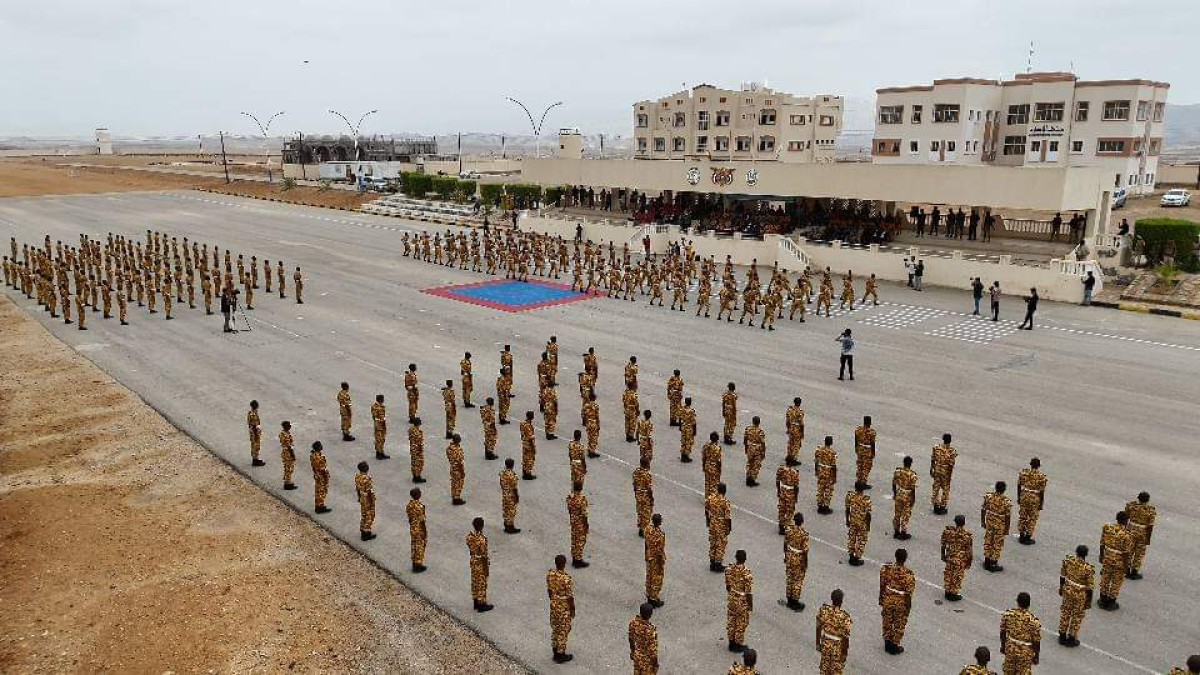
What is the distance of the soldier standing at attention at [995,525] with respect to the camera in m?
11.4

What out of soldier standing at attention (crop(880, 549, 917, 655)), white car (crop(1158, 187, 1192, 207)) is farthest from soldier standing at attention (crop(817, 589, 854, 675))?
white car (crop(1158, 187, 1192, 207))

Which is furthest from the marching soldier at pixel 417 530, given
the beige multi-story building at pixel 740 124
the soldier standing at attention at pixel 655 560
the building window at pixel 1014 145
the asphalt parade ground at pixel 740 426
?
the beige multi-story building at pixel 740 124

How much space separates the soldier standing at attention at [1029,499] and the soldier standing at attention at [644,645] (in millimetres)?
6690

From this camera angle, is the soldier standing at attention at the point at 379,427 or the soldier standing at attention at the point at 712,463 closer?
the soldier standing at attention at the point at 712,463

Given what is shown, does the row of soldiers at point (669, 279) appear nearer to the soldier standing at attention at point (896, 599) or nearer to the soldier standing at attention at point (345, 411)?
the soldier standing at attention at point (345, 411)

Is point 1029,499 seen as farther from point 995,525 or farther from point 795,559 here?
point 795,559

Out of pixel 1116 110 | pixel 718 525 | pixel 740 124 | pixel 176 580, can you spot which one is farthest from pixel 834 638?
pixel 740 124

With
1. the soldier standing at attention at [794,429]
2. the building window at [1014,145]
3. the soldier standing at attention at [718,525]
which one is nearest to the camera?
the soldier standing at attention at [718,525]

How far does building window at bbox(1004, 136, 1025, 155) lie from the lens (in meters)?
62.4

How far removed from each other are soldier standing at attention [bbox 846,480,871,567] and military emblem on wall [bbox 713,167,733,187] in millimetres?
34341

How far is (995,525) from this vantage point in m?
11.5

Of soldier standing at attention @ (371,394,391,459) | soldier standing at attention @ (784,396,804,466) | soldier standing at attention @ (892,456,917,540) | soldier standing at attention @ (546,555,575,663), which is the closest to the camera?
soldier standing at attention @ (546,555,575,663)

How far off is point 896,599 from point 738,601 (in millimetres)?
1789

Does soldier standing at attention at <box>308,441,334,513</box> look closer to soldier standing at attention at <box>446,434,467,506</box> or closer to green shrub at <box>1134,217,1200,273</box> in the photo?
soldier standing at attention at <box>446,434,467,506</box>
